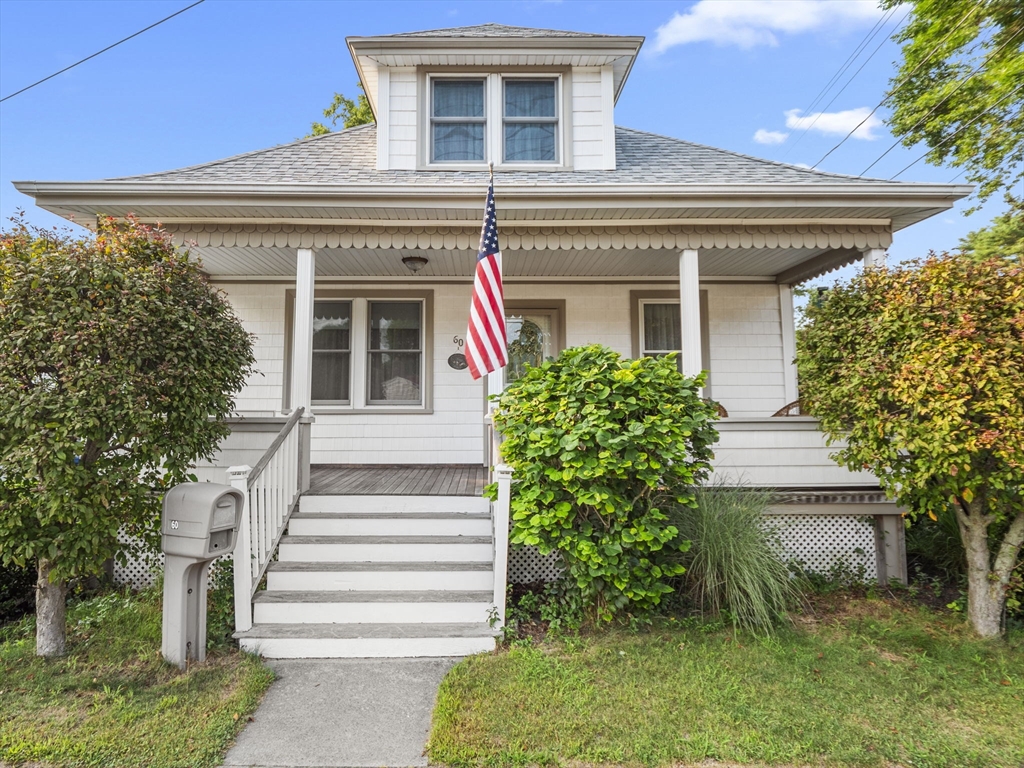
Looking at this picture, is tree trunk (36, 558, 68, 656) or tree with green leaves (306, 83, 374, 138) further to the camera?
tree with green leaves (306, 83, 374, 138)

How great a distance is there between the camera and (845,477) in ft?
16.1

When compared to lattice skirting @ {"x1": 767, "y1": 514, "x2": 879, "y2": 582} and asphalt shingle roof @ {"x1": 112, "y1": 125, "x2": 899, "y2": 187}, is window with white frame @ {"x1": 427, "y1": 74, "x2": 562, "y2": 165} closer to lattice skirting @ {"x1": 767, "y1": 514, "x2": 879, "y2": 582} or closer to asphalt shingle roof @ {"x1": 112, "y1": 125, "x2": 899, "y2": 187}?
asphalt shingle roof @ {"x1": 112, "y1": 125, "x2": 899, "y2": 187}

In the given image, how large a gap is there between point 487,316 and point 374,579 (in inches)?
86.7

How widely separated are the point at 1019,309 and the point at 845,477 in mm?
1989

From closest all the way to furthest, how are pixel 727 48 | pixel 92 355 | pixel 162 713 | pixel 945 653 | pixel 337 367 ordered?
1. pixel 162 713
2. pixel 92 355
3. pixel 945 653
4. pixel 337 367
5. pixel 727 48

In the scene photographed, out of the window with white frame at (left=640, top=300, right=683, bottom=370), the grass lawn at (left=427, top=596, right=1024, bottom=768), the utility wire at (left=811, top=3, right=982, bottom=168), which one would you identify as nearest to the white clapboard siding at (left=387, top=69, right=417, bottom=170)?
the window with white frame at (left=640, top=300, right=683, bottom=370)

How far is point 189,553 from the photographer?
10.8 ft

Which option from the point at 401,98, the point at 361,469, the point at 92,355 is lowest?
the point at 361,469

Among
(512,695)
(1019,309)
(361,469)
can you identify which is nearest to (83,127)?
(361,469)

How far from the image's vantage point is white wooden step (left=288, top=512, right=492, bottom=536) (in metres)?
4.37

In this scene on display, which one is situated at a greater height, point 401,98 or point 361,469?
point 401,98

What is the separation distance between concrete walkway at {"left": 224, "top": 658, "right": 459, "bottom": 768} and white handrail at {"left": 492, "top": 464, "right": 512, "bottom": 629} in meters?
0.47

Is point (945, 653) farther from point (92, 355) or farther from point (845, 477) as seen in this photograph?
point (92, 355)

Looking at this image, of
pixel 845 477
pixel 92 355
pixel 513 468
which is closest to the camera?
pixel 92 355
